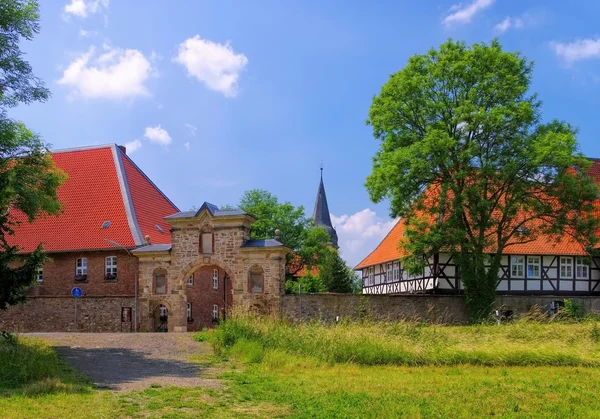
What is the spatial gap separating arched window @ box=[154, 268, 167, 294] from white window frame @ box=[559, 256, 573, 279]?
21756 mm

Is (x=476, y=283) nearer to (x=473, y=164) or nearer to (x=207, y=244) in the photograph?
(x=473, y=164)

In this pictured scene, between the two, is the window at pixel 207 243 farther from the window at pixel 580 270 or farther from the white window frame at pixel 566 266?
the window at pixel 580 270

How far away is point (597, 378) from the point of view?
1489 centimetres

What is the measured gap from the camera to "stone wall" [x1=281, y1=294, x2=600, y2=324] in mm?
29125

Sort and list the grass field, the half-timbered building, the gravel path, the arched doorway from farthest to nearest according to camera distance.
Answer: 1. the half-timbered building
2. the arched doorway
3. the gravel path
4. the grass field

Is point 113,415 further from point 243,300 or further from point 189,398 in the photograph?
point 243,300

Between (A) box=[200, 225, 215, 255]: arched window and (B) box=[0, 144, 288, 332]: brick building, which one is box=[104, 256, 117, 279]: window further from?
(A) box=[200, 225, 215, 255]: arched window

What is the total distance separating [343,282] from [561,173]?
22815mm

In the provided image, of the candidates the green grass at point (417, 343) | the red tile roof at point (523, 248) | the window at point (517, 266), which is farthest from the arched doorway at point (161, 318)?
the window at point (517, 266)

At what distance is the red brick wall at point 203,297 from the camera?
3556 centimetres

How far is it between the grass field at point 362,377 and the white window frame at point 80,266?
1406cm

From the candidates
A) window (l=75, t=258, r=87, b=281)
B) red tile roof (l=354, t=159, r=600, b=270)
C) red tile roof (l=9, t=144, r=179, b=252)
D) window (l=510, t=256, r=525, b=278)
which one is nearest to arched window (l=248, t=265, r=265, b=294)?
red tile roof (l=9, t=144, r=179, b=252)

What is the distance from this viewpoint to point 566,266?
3919cm

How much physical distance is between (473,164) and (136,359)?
68.4 ft
